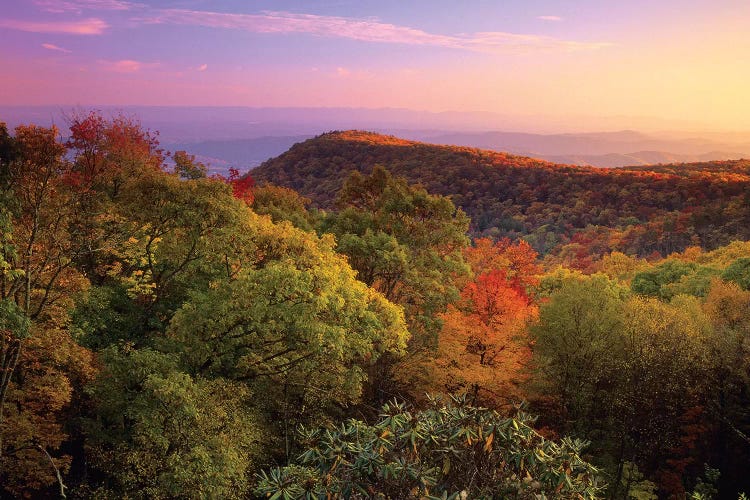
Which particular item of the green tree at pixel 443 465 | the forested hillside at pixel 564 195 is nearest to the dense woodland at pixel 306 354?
the green tree at pixel 443 465

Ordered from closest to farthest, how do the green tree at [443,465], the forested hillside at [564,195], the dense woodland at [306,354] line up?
the green tree at [443,465]
the dense woodland at [306,354]
the forested hillside at [564,195]

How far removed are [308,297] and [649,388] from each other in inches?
750

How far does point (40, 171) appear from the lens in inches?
627

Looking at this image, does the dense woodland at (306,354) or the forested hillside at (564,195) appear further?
the forested hillside at (564,195)

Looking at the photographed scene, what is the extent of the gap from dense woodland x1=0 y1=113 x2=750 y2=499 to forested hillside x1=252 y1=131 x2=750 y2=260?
52.5 metres

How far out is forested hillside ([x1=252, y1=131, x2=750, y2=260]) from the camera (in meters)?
84.7

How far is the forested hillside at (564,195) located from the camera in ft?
278

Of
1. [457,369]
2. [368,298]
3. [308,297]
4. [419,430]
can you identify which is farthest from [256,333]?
[457,369]

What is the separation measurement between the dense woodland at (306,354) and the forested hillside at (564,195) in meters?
52.5

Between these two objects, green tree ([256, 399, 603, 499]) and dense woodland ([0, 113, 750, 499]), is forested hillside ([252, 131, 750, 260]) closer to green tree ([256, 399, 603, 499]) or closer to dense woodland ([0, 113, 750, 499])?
dense woodland ([0, 113, 750, 499])

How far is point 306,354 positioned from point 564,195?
4507 inches

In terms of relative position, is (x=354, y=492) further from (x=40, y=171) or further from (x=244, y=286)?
(x=40, y=171)

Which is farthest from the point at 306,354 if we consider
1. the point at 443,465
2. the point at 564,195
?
the point at 564,195

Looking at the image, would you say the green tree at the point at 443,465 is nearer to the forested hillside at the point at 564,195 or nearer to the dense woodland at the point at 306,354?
the dense woodland at the point at 306,354
